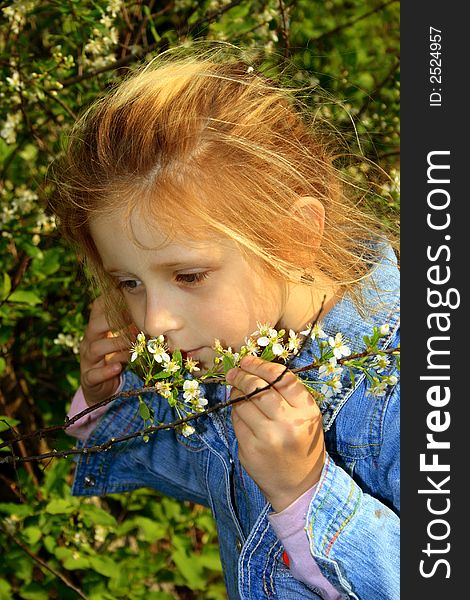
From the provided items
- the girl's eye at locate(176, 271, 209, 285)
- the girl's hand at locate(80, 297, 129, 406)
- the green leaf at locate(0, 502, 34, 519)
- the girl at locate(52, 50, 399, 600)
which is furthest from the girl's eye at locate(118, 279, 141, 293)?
the green leaf at locate(0, 502, 34, 519)

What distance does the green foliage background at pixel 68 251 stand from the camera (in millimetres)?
2254

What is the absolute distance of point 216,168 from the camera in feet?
5.48

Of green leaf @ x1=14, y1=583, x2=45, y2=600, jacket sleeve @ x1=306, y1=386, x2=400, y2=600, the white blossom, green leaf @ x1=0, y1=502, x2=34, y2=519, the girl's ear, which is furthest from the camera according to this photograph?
green leaf @ x1=14, y1=583, x2=45, y2=600

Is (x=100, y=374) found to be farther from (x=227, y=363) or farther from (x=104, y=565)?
(x=227, y=363)

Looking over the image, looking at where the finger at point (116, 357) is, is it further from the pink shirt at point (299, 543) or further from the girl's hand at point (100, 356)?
the pink shirt at point (299, 543)

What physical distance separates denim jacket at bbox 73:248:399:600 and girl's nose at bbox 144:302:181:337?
306 mm

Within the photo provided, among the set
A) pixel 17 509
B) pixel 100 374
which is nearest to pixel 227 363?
pixel 100 374

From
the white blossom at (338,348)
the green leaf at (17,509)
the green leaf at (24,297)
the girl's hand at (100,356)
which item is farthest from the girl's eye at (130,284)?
the green leaf at (17,509)

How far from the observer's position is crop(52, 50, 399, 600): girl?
152 centimetres

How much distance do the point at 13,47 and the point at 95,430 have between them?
1213mm

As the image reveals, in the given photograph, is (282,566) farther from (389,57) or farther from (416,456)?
(389,57)

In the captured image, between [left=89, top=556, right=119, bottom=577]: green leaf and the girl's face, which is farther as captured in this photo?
[left=89, top=556, right=119, bottom=577]: green leaf

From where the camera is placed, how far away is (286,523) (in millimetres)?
1540

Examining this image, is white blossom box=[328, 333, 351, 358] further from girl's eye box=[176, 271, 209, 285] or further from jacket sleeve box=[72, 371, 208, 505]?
jacket sleeve box=[72, 371, 208, 505]
